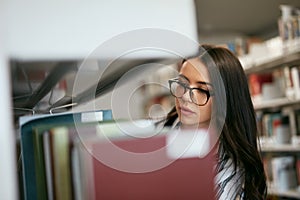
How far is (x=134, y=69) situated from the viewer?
25.5 inches

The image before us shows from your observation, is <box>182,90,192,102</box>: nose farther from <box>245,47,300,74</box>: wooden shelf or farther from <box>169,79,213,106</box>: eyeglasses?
<box>245,47,300,74</box>: wooden shelf

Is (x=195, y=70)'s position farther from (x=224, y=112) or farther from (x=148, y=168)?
(x=148, y=168)


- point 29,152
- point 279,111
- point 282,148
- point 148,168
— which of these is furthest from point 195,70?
point 279,111

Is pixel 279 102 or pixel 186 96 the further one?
pixel 279 102

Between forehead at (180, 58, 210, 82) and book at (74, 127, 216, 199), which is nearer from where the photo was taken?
book at (74, 127, 216, 199)

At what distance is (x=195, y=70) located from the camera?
0.68 m

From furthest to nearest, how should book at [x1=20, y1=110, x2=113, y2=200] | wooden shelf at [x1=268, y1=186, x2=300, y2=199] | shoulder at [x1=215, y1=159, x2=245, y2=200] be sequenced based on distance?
1. wooden shelf at [x1=268, y1=186, x2=300, y2=199]
2. shoulder at [x1=215, y1=159, x2=245, y2=200]
3. book at [x1=20, y1=110, x2=113, y2=200]

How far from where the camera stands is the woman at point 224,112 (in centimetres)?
67

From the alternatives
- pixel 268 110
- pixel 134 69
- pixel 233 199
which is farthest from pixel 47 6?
pixel 268 110

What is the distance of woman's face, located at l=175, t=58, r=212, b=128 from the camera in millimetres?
671

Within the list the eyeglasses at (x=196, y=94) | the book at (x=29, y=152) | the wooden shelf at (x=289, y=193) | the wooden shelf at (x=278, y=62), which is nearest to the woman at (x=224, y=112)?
the eyeglasses at (x=196, y=94)

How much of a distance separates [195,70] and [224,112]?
0.09 meters

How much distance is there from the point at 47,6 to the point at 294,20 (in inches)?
75.0

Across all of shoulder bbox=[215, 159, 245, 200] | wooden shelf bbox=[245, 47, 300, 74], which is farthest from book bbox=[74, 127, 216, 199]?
wooden shelf bbox=[245, 47, 300, 74]
